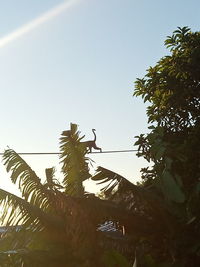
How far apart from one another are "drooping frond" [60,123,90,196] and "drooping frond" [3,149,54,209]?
96 cm

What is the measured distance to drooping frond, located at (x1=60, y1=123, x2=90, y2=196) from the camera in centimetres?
1022

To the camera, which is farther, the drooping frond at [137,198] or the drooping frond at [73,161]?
the drooping frond at [73,161]

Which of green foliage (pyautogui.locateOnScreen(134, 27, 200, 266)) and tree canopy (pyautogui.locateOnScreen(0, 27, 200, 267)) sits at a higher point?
green foliage (pyautogui.locateOnScreen(134, 27, 200, 266))

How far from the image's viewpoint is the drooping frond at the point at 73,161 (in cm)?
1022

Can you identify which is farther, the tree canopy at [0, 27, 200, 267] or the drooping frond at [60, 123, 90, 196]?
the drooping frond at [60, 123, 90, 196]

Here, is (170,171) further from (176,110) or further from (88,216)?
(176,110)

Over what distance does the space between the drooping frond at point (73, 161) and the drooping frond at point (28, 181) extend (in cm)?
96

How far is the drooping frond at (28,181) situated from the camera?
9230 mm

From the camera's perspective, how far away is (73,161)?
10484 mm

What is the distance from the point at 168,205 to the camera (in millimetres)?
9453

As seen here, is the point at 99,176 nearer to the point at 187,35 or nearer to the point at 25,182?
the point at 25,182

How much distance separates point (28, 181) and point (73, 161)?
4.63 ft

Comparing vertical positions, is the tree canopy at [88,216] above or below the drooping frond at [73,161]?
below

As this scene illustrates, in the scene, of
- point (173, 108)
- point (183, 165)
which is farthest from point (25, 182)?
point (173, 108)
